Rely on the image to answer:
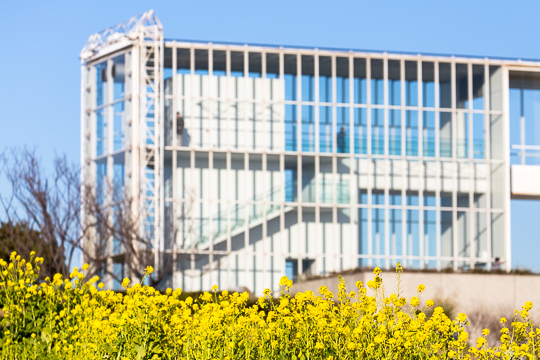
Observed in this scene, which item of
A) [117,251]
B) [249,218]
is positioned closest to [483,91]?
[249,218]

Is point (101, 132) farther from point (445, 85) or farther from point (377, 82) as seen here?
point (445, 85)

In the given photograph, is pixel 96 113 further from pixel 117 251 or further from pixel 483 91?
pixel 483 91

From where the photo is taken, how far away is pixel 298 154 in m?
44.0

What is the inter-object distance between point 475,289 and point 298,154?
1795 centimetres

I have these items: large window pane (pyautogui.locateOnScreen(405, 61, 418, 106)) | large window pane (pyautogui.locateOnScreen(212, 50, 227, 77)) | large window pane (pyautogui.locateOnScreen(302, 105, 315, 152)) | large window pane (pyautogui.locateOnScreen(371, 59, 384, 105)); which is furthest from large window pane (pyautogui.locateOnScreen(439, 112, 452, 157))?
large window pane (pyautogui.locateOnScreen(212, 50, 227, 77))

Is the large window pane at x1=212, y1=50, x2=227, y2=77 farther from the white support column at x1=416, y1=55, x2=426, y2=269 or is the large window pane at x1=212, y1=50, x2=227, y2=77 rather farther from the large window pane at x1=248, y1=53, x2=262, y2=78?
the white support column at x1=416, y1=55, x2=426, y2=269

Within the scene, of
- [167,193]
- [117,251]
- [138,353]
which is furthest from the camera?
[167,193]

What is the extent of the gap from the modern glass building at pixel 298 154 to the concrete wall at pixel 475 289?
16.5 meters

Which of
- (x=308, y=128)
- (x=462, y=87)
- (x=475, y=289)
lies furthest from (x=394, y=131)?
(x=475, y=289)

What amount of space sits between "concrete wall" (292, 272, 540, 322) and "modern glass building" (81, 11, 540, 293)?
1649 cm

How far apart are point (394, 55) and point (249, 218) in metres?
10.4

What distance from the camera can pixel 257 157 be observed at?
44406 mm

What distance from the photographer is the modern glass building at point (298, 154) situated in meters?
43.6

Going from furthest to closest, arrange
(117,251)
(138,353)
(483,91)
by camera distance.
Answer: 1. (483,91)
2. (117,251)
3. (138,353)
